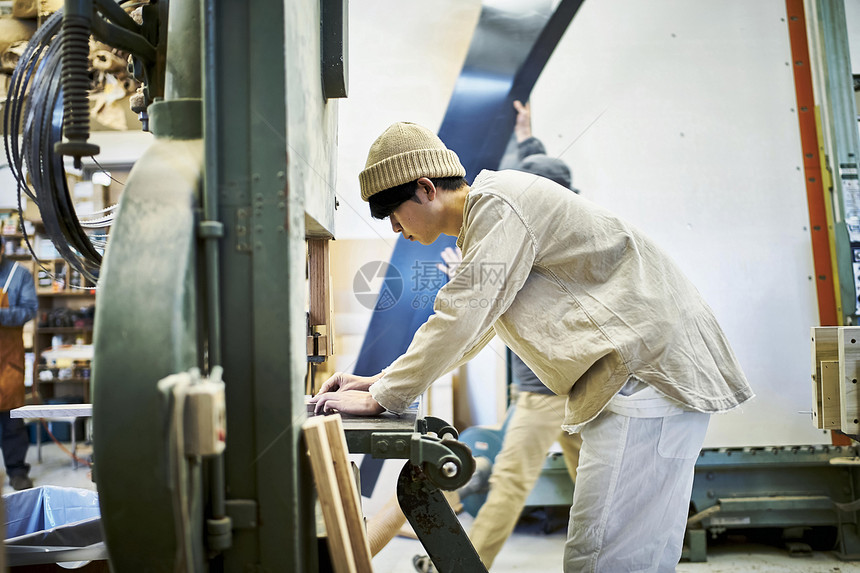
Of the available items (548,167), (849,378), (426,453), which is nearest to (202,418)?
(426,453)

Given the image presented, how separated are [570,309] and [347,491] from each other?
608 millimetres

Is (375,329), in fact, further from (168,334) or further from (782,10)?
(782,10)

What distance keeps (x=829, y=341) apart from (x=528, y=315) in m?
1.10

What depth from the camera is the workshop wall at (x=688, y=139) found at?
293 centimetres

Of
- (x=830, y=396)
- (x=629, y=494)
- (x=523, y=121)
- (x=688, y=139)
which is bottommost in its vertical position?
(x=629, y=494)

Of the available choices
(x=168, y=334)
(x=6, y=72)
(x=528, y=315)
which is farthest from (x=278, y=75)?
(x=6, y=72)

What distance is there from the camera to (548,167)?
111 inches

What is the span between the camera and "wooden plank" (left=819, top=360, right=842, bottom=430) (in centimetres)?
181

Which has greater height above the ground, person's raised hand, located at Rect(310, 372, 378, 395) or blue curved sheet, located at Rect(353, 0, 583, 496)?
blue curved sheet, located at Rect(353, 0, 583, 496)

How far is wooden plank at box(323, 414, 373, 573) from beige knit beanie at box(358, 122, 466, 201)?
574 mm

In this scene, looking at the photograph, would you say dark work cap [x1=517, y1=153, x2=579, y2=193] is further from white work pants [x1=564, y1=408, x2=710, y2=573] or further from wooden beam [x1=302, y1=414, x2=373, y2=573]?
wooden beam [x1=302, y1=414, x2=373, y2=573]

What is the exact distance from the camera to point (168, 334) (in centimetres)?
92

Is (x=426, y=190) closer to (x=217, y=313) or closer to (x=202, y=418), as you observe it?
(x=217, y=313)

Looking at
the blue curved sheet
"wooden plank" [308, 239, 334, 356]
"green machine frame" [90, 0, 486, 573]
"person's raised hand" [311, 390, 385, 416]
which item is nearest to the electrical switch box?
"green machine frame" [90, 0, 486, 573]
